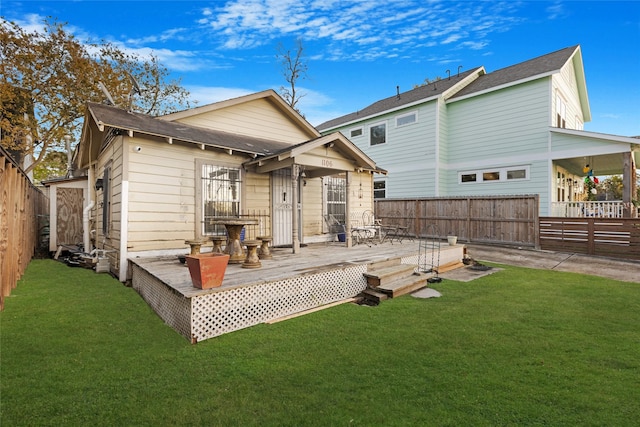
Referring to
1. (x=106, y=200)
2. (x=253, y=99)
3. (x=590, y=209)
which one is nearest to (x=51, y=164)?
(x=106, y=200)

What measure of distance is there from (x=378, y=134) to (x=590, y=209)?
9.36 meters

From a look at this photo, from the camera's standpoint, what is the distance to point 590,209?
1059 cm

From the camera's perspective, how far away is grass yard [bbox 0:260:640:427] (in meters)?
2.27

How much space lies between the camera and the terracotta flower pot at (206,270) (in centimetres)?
370

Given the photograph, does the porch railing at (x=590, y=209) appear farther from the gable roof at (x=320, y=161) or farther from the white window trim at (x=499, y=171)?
the gable roof at (x=320, y=161)

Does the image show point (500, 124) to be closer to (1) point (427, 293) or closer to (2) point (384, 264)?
(2) point (384, 264)

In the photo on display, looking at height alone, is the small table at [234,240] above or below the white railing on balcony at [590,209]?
below

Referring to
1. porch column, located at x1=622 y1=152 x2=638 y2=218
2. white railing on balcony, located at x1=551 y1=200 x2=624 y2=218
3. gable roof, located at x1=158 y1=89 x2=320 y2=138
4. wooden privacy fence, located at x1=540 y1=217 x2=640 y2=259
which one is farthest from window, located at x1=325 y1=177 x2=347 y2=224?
porch column, located at x1=622 y1=152 x2=638 y2=218

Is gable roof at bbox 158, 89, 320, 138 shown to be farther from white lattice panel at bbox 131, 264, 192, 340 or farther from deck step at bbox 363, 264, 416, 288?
deck step at bbox 363, 264, 416, 288

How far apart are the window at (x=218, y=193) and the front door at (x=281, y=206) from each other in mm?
1030

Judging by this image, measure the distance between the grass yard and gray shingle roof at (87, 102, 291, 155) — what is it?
3259 millimetres

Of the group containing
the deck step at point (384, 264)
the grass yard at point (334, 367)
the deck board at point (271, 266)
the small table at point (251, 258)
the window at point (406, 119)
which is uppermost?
the window at point (406, 119)

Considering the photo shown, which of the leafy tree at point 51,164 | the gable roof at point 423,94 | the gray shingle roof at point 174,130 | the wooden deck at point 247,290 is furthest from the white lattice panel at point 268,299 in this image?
the leafy tree at point 51,164

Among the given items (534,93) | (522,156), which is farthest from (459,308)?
(534,93)
